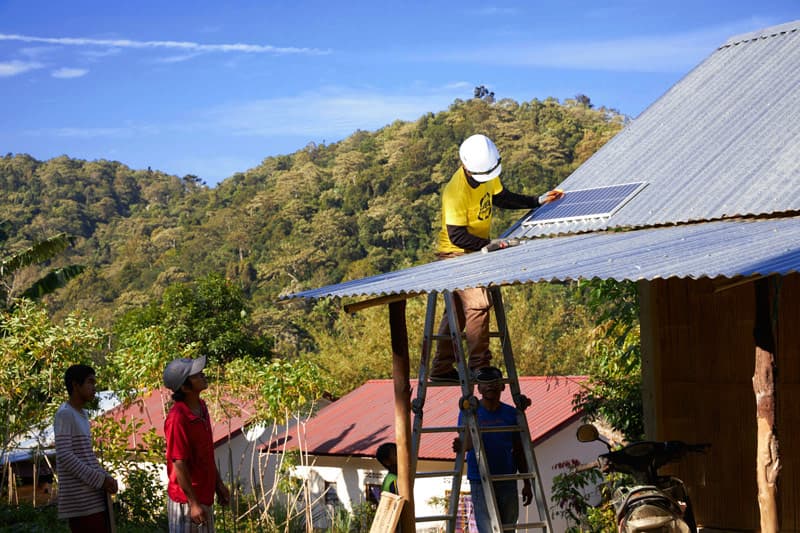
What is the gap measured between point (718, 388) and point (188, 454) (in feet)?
13.7

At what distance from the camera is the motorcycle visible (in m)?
5.76

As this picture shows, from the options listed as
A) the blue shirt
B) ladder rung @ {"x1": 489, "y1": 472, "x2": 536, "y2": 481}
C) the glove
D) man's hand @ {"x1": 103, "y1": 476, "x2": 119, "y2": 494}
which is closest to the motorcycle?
ladder rung @ {"x1": 489, "y1": 472, "x2": 536, "y2": 481}

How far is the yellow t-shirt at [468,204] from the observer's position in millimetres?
8023

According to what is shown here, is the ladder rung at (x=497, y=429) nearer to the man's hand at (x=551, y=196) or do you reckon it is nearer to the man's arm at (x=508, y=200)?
the man's arm at (x=508, y=200)

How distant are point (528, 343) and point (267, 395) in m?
16.1

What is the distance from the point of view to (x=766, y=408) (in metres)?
5.93

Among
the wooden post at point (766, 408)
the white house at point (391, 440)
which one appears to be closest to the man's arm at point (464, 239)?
the wooden post at point (766, 408)

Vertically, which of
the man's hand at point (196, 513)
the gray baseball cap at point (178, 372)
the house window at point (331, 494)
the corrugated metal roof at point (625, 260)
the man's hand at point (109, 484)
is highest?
the corrugated metal roof at point (625, 260)

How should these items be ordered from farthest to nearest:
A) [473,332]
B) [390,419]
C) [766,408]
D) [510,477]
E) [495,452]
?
[390,419] < [473,332] < [495,452] < [510,477] < [766,408]

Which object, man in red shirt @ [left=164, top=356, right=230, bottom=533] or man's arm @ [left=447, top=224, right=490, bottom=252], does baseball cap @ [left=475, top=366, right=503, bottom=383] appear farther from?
man in red shirt @ [left=164, top=356, right=230, bottom=533]

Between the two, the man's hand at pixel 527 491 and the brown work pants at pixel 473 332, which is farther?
the man's hand at pixel 527 491

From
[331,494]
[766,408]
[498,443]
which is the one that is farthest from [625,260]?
[331,494]

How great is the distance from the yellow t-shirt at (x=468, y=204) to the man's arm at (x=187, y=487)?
3046 mm

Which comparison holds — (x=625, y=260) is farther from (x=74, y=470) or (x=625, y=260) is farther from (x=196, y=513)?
(x=74, y=470)
